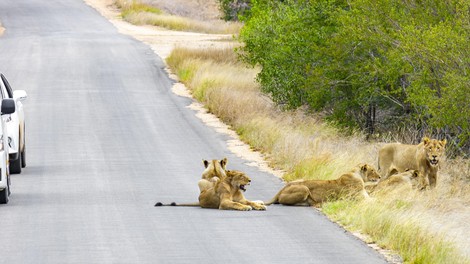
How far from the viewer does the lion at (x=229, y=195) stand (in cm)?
1570

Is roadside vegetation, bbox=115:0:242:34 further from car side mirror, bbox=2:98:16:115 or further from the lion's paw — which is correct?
the lion's paw

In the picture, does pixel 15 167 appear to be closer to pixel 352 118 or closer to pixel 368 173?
pixel 368 173

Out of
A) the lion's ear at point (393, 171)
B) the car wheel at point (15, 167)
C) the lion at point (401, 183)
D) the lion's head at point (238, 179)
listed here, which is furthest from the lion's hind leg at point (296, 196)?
the car wheel at point (15, 167)

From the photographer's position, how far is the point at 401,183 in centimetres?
1677

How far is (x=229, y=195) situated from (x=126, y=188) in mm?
3208

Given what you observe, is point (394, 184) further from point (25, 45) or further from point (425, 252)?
point (25, 45)

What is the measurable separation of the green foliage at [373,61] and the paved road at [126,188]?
303 cm

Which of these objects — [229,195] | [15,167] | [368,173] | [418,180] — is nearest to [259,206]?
[229,195]

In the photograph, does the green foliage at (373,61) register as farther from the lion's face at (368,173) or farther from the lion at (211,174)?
the lion at (211,174)

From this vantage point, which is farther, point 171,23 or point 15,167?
point 171,23

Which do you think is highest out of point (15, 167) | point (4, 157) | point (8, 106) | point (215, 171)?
point (8, 106)

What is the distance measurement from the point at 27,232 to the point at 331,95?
16.6 meters

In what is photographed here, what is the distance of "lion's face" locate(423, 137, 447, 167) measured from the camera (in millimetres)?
18172

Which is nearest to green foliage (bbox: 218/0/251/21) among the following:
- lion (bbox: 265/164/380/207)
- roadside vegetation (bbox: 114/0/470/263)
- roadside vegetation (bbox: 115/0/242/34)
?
roadside vegetation (bbox: 115/0/242/34)
